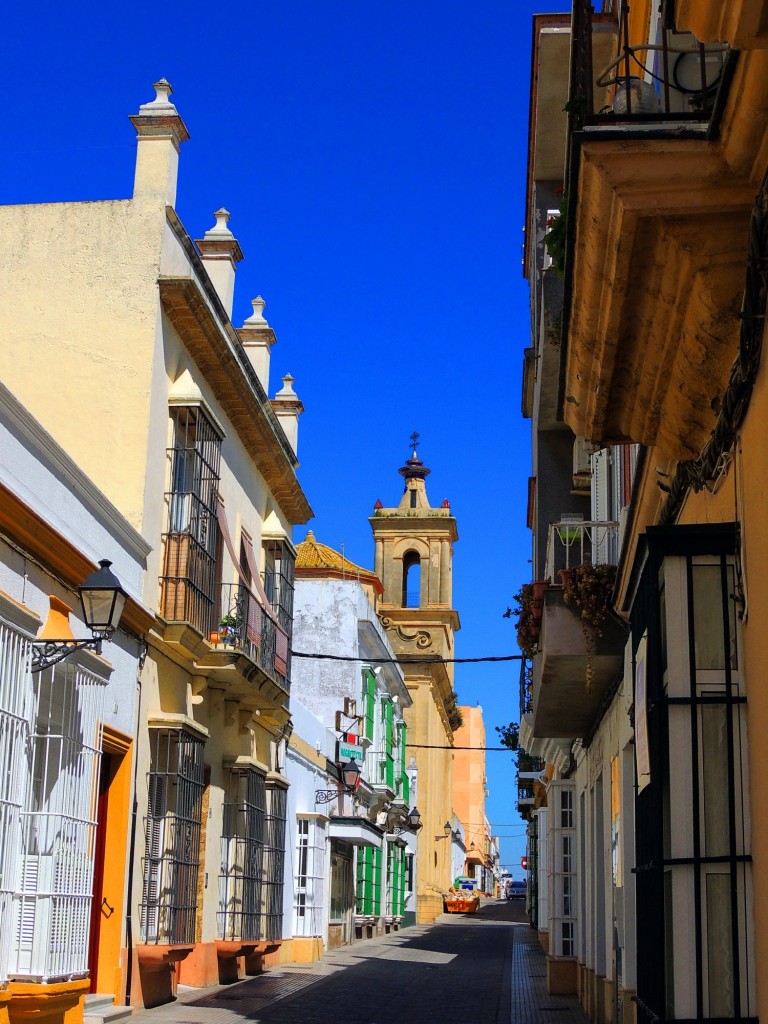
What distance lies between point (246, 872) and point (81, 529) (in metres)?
7.65

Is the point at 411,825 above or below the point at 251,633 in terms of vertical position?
below

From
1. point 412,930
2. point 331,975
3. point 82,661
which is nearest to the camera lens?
point 82,661

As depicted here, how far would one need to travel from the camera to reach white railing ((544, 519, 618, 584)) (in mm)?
11516

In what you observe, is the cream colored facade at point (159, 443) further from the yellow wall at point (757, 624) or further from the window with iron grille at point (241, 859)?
the yellow wall at point (757, 624)

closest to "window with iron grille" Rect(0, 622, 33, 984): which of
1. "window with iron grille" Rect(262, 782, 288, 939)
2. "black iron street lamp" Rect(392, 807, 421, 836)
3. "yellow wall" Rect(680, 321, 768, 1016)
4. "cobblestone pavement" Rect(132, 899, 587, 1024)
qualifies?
"cobblestone pavement" Rect(132, 899, 587, 1024)

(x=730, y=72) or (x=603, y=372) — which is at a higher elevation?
(x=730, y=72)

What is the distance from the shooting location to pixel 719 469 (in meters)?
5.93

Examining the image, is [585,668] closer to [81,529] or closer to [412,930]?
[81,529]

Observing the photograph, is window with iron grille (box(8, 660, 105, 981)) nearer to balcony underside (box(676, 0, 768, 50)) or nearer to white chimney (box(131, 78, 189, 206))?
white chimney (box(131, 78, 189, 206))

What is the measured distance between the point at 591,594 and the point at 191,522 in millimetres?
5425

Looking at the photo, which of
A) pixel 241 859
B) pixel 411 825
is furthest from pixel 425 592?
pixel 241 859

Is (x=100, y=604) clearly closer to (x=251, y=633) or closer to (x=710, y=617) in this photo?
(x=710, y=617)

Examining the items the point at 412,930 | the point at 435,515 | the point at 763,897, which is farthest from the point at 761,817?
the point at 435,515

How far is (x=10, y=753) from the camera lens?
931 cm
